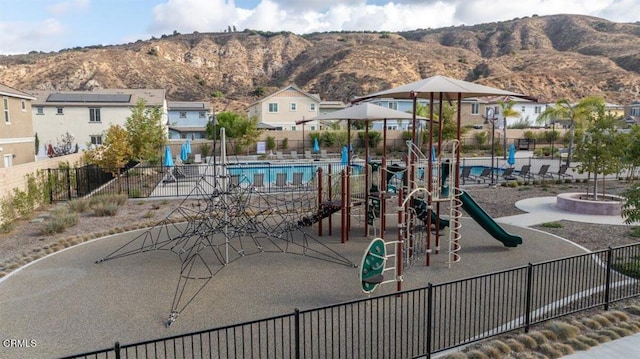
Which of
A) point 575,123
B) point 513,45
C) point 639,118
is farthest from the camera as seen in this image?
point 513,45

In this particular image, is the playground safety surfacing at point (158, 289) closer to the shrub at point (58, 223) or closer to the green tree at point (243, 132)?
the shrub at point (58, 223)

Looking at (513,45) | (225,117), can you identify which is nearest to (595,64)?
(513,45)

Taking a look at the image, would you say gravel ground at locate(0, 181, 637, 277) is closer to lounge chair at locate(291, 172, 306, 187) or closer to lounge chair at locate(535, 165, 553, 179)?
lounge chair at locate(291, 172, 306, 187)

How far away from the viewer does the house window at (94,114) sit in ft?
155

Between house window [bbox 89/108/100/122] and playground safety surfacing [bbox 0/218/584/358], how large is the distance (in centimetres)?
3876

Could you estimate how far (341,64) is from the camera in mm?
110062

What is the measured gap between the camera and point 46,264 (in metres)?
11.1

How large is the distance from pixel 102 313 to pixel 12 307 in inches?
71.4

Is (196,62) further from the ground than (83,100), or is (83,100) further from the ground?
(196,62)

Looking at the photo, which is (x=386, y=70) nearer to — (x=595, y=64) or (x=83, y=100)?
(x=595, y=64)

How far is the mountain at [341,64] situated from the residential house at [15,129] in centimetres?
6861

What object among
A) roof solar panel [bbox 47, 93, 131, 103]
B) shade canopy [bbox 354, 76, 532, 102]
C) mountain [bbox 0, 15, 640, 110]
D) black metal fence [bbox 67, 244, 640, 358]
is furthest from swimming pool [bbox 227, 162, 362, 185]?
mountain [bbox 0, 15, 640, 110]

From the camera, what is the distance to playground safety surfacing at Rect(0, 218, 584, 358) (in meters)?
7.47

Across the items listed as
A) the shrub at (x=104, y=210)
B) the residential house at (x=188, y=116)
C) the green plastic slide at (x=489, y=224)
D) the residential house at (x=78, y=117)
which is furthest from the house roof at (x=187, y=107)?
the green plastic slide at (x=489, y=224)
